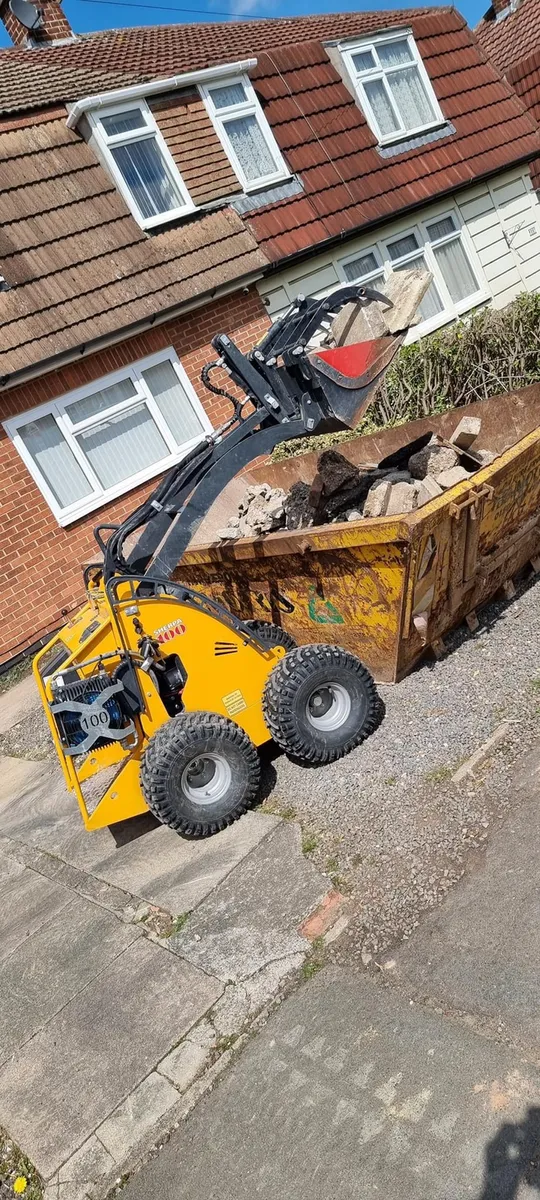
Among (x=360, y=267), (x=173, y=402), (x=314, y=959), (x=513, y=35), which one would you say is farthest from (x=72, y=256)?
(x=513, y=35)

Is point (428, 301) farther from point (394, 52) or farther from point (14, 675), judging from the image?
point (14, 675)

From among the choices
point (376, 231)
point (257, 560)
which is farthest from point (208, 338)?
point (257, 560)

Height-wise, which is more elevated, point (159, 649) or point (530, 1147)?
point (159, 649)

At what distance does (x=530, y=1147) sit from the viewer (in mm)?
2760

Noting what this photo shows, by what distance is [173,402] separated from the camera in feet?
38.6

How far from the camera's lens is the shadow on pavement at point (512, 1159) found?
2.68 m

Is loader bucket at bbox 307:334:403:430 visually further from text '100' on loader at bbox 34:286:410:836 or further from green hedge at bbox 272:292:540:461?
green hedge at bbox 272:292:540:461

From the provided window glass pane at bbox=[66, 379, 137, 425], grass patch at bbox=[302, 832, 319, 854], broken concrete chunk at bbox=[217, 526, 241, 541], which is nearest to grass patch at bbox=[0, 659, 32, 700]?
window glass pane at bbox=[66, 379, 137, 425]

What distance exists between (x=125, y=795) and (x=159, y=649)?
3.07ft

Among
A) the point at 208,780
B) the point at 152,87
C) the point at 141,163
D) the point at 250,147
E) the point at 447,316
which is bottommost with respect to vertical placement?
the point at 208,780

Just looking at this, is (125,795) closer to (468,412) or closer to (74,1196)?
(74,1196)

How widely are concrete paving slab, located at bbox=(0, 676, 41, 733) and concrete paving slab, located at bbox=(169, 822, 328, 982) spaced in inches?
200

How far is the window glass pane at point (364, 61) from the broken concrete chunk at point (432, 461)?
1197cm

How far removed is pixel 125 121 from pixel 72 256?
2.59 meters
